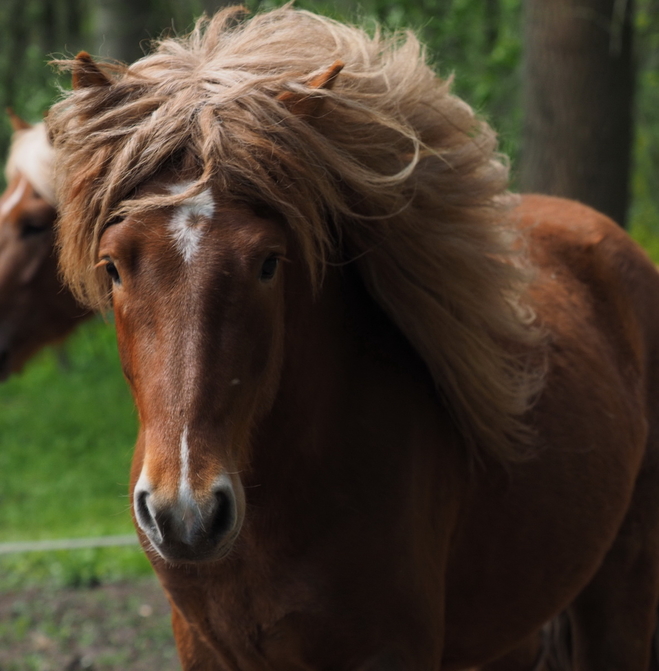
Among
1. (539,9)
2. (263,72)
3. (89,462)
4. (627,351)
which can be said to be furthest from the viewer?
(89,462)

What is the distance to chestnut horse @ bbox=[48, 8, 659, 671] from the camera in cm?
188

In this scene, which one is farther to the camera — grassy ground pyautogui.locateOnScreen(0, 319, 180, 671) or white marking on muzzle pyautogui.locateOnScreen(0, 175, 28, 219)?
grassy ground pyautogui.locateOnScreen(0, 319, 180, 671)

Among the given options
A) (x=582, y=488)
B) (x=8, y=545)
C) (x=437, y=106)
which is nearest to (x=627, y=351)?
(x=582, y=488)

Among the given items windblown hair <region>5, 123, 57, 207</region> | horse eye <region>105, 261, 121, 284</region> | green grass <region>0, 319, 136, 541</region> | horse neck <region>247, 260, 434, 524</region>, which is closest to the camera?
horse eye <region>105, 261, 121, 284</region>

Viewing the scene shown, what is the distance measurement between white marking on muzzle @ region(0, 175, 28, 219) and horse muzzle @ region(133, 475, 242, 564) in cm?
314

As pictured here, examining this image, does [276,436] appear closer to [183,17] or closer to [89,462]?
[89,462]

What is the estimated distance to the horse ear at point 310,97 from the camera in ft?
6.84

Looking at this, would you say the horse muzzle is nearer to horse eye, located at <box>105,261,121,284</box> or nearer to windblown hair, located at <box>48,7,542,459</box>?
horse eye, located at <box>105,261,121,284</box>

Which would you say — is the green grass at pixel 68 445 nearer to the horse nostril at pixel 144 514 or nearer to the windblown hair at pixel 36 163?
the windblown hair at pixel 36 163

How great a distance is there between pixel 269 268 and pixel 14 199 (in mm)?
3012

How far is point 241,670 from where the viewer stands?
2.34 metres

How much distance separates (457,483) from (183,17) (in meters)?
8.54

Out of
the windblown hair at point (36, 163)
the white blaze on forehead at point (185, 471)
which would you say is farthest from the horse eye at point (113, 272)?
the windblown hair at point (36, 163)

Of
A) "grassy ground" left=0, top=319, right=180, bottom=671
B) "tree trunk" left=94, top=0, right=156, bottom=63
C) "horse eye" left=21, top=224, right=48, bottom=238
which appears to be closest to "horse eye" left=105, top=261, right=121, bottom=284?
"grassy ground" left=0, top=319, right=180, bottom=671
